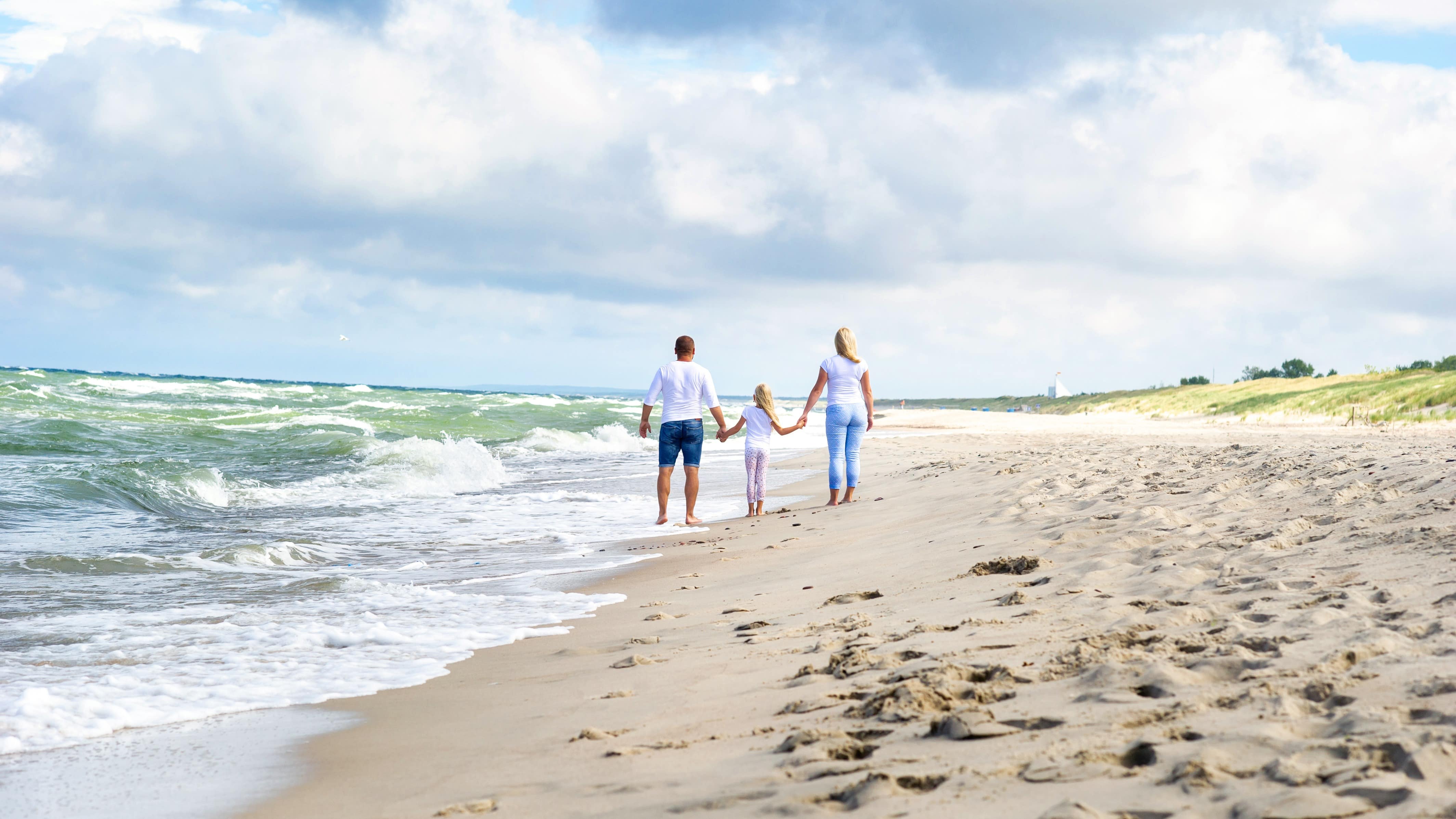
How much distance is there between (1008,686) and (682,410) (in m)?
7.23

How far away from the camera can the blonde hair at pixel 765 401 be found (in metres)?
10.6

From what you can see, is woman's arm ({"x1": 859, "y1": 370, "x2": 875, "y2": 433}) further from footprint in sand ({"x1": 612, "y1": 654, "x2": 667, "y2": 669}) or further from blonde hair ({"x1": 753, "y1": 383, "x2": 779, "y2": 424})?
footprint in sand ({"x1": 612, "y1": 654, "x2": 667, "y2": 669})

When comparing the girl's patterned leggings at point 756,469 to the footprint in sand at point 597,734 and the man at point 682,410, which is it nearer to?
the man at point 682,410

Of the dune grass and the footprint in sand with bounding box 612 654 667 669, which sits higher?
the dune grass

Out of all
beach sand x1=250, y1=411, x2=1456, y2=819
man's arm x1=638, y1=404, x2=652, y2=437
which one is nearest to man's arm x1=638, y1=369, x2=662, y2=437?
man's arm x1=638, y1=404, x2=652, y2=437

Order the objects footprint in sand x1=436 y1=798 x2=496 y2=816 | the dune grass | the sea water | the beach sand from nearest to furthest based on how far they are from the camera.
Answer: the beach sand
footprint in sand x1=436 y1=798 x2=496 y2=816
the sea water
the dune grass

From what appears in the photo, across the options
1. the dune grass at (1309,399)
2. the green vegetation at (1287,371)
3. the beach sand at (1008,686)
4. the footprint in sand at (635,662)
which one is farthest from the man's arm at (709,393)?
the green vegetation at (1287,371)

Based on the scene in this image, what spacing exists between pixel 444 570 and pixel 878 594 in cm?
395

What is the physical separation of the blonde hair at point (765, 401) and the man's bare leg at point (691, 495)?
3.40 feet

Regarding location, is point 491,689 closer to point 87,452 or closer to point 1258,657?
point 1258,657

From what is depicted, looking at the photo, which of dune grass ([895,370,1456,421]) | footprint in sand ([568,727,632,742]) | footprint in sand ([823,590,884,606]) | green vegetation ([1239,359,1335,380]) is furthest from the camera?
green vegetation ([1239,359,1335,380])

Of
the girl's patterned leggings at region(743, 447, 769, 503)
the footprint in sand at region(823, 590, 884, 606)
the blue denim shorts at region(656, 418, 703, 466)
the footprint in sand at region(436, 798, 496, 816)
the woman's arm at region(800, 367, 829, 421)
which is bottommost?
the footprint in sand at region(436, 798, 496, 816)

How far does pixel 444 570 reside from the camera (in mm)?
7617

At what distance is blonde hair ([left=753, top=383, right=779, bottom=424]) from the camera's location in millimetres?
10555
